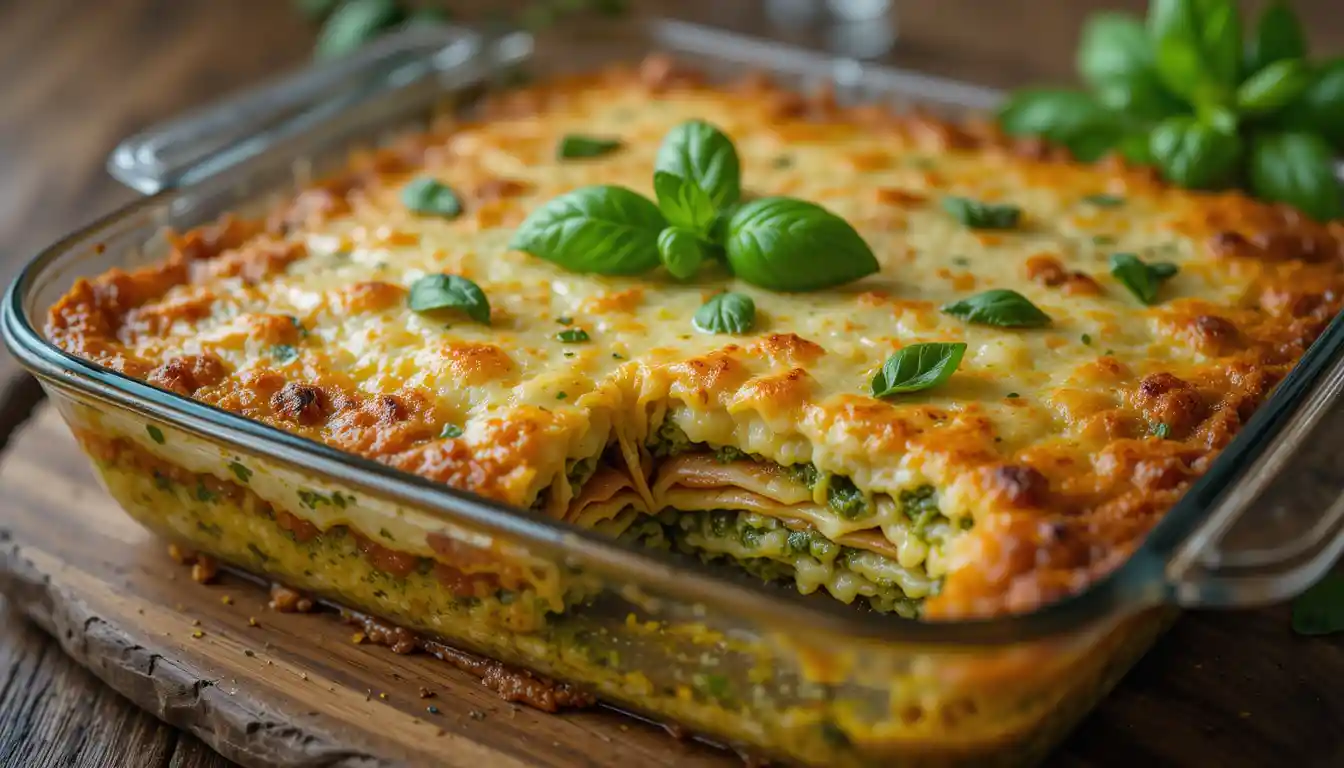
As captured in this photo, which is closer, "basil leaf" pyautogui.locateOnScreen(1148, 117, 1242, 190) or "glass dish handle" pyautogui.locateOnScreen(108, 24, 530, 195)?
"basil leaf" pyautogui.locateOnScreen(1148, 117, 1242, 190)

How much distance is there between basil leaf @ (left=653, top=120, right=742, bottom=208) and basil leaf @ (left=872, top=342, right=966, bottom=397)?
75 centimetres

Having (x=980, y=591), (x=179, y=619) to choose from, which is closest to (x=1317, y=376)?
(x=980, y=591)

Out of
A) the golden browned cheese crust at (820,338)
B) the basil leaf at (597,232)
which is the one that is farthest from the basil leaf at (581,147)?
the basil leaf at (597,232)

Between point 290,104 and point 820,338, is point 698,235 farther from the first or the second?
point 290,104

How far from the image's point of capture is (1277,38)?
385 centimetres

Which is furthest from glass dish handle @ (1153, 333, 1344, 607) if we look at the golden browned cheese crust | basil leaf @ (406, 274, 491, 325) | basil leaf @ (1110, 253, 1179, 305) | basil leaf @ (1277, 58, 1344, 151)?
basil leaf @ (1277, 58, 1344, 151)

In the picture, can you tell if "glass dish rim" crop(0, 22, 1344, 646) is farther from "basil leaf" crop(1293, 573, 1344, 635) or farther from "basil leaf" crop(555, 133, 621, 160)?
"basil leaf" crop(555, 133, 621, 160)

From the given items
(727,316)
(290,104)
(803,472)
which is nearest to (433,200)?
(290,104)

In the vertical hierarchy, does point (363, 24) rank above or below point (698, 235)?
below

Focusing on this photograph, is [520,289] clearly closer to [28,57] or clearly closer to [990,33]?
[990,33]

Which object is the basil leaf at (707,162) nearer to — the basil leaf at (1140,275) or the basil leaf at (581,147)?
the basil leaf at (581,147)

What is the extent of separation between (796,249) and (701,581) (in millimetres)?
1079

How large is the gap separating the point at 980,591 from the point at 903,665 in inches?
8.4

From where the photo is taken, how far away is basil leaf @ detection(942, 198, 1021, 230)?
133 inches
